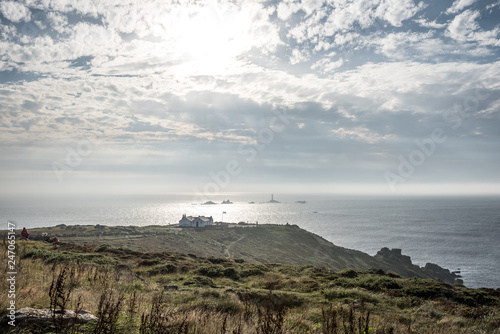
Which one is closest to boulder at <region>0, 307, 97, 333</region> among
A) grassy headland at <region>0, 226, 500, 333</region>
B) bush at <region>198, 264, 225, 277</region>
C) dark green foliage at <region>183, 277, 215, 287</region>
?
grassy headland at <region>0, 226, 500, 333</region>

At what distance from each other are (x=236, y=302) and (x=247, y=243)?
62921 millimetres

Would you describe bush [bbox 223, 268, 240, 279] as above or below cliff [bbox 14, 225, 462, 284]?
above

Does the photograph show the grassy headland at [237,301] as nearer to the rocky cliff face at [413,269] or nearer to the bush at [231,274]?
the bush at [231,274]

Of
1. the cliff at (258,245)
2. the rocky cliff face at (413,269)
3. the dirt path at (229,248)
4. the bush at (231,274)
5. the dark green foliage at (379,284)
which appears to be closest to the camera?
the dark green foliage at (379,284)

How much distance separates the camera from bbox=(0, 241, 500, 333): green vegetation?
577 centimetres

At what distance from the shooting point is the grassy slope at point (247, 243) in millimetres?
55188

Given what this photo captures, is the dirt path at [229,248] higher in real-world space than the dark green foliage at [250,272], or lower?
lower

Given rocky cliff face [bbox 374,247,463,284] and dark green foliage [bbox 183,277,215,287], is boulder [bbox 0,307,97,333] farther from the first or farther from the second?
rocky cliff face [bbox 374,247,463,284]

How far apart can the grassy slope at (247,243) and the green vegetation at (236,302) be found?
110ft

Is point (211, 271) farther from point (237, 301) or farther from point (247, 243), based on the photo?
point (247, 243)

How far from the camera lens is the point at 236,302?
1088 centimetres

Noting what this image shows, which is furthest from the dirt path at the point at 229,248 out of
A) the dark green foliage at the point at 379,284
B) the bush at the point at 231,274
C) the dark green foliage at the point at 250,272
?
the dark green foliage at the point at 379,284

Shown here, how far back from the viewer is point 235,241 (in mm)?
72062

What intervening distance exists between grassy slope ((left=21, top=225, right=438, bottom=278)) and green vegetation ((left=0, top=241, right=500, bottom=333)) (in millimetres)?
33615
